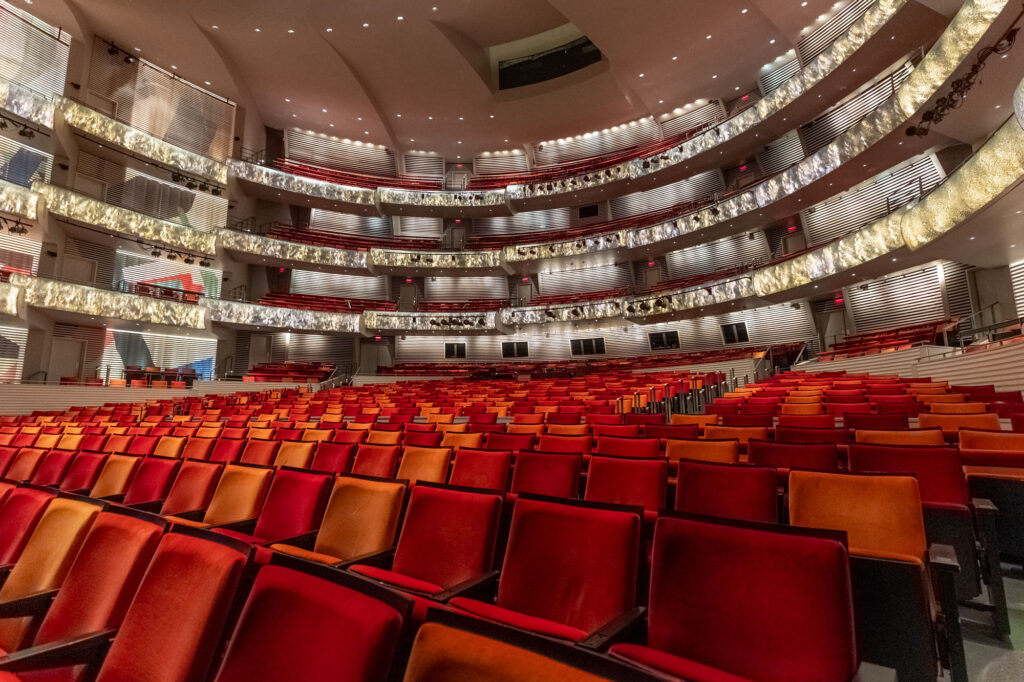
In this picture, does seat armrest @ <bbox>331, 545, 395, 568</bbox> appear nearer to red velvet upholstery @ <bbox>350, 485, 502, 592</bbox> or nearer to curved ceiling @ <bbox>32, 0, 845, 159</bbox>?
red velvet upholstery @ <bbox>350, 485, 502, 592</bbox>

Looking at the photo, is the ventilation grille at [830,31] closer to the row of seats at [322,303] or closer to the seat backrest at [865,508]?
the seat backrest at [865,508]

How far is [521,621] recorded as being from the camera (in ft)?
4.15

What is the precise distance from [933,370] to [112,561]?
12219 mm

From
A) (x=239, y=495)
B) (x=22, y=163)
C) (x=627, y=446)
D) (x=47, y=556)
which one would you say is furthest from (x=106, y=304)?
(x=627, y=446)

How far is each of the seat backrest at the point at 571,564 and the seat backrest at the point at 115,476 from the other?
9.79ft

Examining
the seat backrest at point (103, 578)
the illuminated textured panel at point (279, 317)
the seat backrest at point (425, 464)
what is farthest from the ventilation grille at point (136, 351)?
the seat backrest at point (103, 578)

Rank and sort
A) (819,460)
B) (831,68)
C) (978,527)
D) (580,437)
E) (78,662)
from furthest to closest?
(831,68)
(580,437)
(819,460)
(978,527)
(78,662)

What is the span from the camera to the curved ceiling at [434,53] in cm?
1433

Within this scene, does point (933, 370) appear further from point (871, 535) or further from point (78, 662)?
point (78, 662)

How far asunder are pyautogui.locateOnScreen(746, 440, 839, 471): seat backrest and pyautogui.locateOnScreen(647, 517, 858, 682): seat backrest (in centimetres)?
149

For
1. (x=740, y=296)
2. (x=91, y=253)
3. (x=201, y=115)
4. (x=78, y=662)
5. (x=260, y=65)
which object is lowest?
(x=78, y=662)

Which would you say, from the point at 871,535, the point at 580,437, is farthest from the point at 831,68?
the point at 871,535

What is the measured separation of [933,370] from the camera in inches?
368

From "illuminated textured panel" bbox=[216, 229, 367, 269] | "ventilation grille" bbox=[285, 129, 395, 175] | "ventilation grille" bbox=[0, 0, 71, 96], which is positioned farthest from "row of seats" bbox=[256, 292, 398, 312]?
"ventilation grille" bbox=[0, 0, 71, 96]
